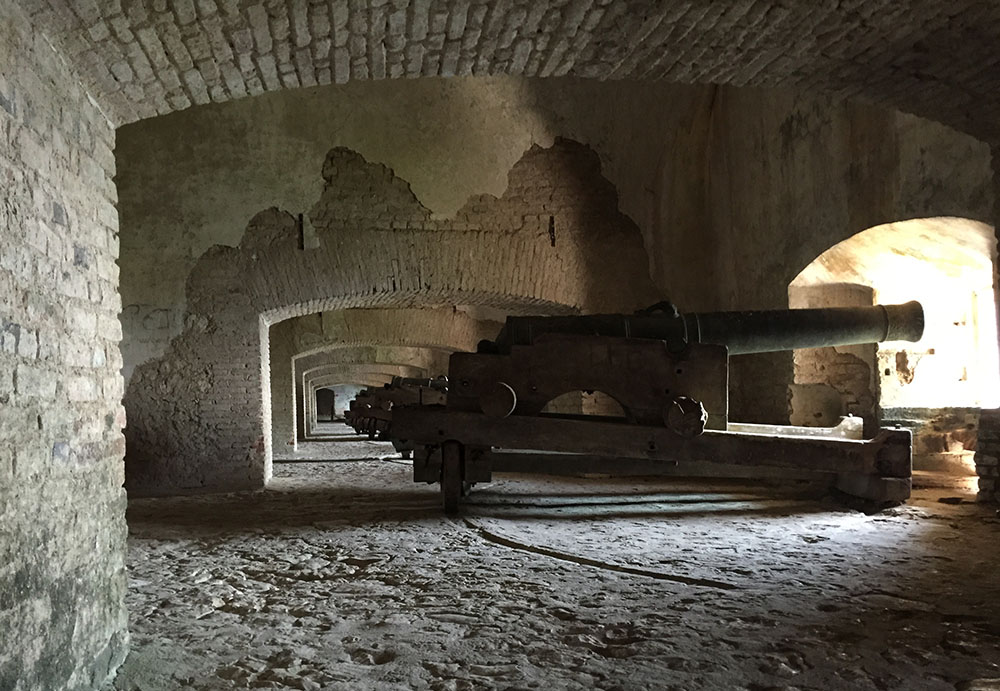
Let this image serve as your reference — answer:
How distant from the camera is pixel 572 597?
12.3 feet

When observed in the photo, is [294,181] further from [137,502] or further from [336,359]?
[336,359]

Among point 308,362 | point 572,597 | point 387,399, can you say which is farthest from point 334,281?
point 308,362

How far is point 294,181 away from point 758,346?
5.06 metres

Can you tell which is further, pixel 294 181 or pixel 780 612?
pixel 294 181

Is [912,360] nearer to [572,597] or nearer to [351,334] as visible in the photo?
[572,597]

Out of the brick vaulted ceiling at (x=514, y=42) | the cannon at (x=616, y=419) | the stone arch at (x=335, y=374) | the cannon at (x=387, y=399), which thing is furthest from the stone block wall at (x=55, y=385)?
the stone arch at (x=335, y=374)

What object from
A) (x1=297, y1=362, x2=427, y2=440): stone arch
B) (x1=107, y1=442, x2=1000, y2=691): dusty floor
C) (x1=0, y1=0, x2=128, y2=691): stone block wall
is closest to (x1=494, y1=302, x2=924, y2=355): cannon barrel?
(x1=107, y1=442, x2=1000, y2=691): dusty floor

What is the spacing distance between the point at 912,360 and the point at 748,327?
2543mm

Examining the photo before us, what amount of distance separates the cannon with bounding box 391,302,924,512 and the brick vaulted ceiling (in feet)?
8.34

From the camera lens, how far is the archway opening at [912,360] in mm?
7340

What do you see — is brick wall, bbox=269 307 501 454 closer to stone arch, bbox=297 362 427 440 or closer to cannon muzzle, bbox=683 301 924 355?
stone arch, bbox=297 362 427 440

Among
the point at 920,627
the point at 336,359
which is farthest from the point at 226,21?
the point at 336,359

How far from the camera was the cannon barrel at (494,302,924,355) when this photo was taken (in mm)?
5977

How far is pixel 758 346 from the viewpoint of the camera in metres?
6.38
